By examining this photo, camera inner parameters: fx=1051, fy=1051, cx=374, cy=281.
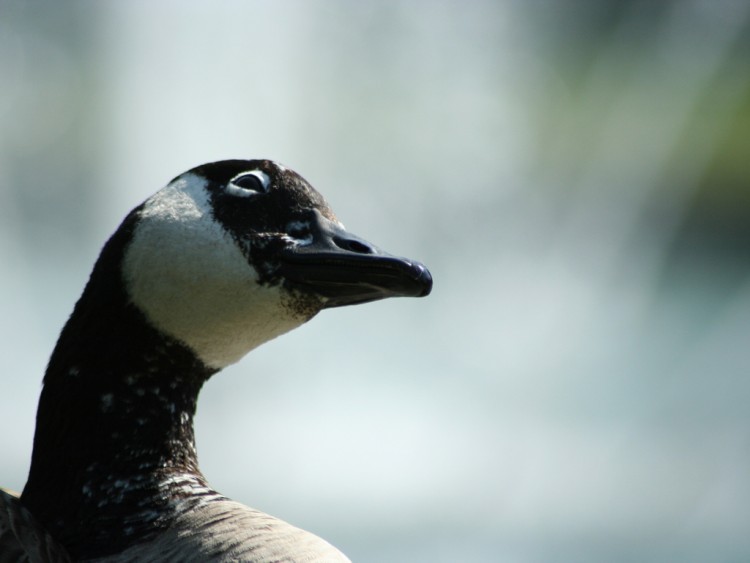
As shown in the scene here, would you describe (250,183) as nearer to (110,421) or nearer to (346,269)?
(346,269)

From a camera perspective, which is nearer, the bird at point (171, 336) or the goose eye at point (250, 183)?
the bird at point (171, 336)

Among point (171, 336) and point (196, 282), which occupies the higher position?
point (196, 282)

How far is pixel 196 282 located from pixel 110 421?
0.98ft

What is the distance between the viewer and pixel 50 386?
195cm

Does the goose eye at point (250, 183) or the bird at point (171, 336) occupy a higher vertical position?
the goose eye at point (250, 183)

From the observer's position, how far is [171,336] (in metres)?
1.92

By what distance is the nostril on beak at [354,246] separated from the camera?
195 cm

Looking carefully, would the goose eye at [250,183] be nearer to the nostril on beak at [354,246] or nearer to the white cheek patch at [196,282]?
the white cheek patch at [196,282]

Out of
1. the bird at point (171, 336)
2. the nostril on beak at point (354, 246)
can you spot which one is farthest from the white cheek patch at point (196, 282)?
the nostril on beak at point (354, 246)

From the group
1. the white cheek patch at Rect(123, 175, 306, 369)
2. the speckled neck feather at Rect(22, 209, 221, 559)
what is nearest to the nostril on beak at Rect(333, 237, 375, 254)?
the white cheek patch at Rect(123, 175, 306, 369)

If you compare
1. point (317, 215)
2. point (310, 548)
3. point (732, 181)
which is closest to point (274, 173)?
point (317, 215)

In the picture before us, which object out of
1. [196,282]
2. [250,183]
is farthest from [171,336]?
[250,183]

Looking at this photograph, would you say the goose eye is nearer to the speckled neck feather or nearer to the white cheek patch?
the white cheek patch

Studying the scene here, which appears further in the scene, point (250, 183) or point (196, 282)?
point (250, 183)
